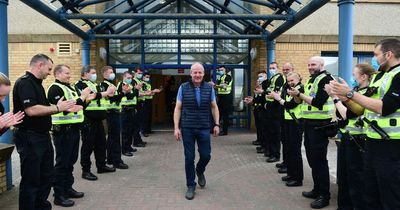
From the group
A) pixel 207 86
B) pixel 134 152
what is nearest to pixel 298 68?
pixel 134 152

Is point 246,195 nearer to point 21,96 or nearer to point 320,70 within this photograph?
point 320,70

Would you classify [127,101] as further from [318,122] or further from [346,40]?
[346,40]

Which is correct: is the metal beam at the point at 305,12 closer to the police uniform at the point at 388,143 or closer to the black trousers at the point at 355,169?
the black trousers at the point at 355,169

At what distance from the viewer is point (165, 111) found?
15.2m

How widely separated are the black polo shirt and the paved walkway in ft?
4.69

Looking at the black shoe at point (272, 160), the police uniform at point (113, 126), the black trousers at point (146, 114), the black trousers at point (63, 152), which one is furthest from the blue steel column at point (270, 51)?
the black trousers at point (63, 152)

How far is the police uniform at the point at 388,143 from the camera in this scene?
10.4 feet

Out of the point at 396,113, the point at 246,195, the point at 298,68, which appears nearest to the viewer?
the point at 396,113

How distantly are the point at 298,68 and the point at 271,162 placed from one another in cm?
466

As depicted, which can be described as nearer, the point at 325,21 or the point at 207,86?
the point at 207,86

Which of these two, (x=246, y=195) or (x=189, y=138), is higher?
(x=189, y=138)

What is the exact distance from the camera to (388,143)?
10.6 feet

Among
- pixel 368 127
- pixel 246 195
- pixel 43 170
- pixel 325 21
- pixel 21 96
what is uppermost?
pixel 325 21

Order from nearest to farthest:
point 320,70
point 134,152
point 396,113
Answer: point 396,113 → point 320,70 → point 134,152
